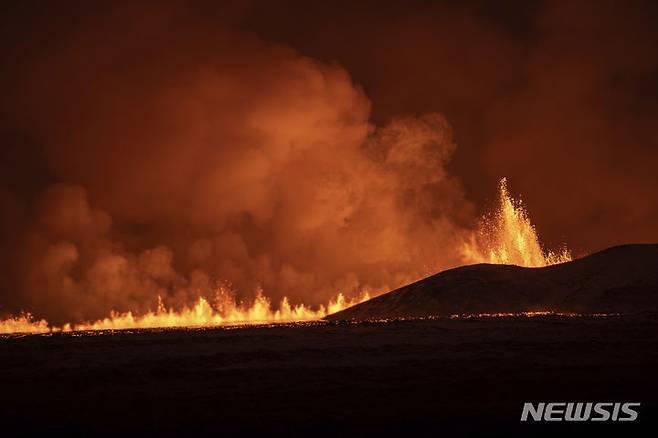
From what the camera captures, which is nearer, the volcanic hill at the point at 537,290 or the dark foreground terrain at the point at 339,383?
the dark foreground terrain at the point at 339,383

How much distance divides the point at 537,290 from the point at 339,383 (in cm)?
5621

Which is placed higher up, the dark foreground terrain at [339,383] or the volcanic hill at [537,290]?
the volcanic hill at [537,290]

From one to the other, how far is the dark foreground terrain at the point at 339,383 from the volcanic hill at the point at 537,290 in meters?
22.7

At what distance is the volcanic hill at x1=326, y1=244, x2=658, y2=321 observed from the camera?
70.9m

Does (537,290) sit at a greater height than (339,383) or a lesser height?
greater

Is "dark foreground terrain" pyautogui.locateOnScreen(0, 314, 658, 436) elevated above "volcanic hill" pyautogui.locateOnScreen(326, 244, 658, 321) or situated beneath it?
situated beneath

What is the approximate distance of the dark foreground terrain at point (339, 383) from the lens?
18.5 m

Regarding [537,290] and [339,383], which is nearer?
[339,383]

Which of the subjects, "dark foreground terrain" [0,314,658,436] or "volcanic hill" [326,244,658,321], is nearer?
"dark foreground terrain" [0,314,658,436]

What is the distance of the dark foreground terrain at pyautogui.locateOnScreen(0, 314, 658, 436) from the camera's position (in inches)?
727

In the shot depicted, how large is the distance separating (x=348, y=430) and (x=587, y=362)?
16.5 meters

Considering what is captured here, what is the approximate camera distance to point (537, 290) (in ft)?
256

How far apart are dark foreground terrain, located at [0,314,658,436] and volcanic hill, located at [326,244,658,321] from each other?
22.7 metres

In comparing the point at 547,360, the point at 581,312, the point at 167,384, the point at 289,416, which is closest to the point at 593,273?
the point at 581,312
